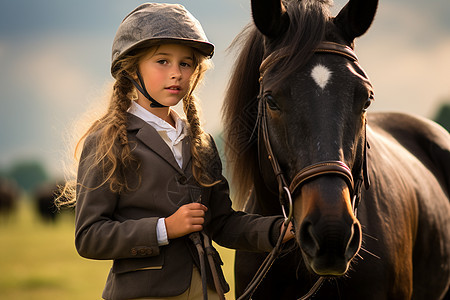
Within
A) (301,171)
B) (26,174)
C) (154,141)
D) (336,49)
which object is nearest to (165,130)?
(154,141)

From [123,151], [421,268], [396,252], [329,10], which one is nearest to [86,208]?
[123,151]

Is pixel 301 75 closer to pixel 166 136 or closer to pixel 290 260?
pixel 166 136

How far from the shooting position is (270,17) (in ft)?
8.53

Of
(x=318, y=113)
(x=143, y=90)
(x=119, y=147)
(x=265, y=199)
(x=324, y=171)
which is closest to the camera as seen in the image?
(x=324, y=171)

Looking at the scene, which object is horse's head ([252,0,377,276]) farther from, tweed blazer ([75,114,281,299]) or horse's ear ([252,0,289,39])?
tweed blazer ([75,114,281,299])

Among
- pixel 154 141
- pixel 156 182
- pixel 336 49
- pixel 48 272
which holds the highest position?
pixel 336 49

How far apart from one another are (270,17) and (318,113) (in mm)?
628

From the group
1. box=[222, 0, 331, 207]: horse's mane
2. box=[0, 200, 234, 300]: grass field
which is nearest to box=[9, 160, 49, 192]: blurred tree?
box=[0, 200, 234, 300]: grass field

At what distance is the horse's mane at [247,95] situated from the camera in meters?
2.64

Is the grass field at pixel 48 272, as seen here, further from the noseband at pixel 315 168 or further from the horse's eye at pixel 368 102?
the horse's eye at pixel 368 102

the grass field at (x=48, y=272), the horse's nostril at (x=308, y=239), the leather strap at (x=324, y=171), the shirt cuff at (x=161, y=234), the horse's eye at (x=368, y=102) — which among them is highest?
the horse's eye at (x=368, y=102)

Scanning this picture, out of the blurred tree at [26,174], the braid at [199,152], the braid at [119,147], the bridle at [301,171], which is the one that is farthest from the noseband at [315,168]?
the blurred tree at [26,174]

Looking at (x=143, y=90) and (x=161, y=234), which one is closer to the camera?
(x=161, y=234)

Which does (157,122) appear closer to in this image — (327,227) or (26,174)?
(327,227)
